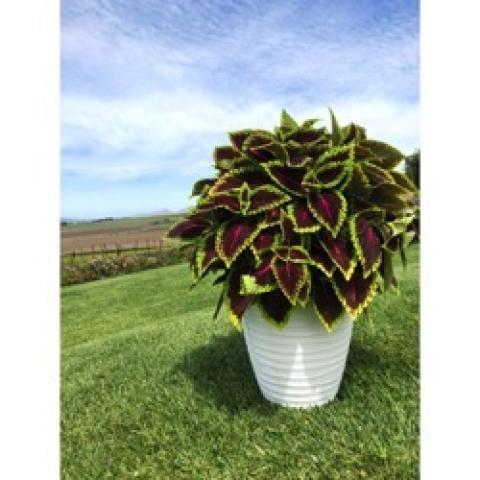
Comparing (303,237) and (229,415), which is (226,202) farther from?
(229,415)

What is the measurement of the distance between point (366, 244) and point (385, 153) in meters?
0.42

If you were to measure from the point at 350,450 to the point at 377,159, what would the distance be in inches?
37.7

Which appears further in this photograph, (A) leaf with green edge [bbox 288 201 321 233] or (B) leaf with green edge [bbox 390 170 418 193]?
(B) leaf with green edge [bbox 390 170 418 193]

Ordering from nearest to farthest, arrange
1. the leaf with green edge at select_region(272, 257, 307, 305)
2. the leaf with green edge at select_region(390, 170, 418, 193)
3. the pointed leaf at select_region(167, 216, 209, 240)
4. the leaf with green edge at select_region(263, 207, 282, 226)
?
the leaf with green edge at select_region(272, 257, 307, 305) → the leaf with green edge at select_region(263, 207, 282, 226) → the leaf with green edge at select_region(390, 170, 418, 193) → the pointed leaf at select_region(167, 216, 209, 240)

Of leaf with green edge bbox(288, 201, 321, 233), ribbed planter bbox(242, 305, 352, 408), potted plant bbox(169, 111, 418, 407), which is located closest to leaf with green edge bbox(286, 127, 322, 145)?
potted plant bbox(169, 111, 418, 407)

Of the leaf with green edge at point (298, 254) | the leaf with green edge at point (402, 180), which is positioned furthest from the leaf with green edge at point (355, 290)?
the leaf with green edge at point (402, 180)

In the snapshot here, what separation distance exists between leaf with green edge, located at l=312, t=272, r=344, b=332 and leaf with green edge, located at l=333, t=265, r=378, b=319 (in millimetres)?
60

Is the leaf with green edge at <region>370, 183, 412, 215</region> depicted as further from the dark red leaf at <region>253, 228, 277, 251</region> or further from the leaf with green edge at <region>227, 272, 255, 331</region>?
the leaf with green edge at <region>227, 272, 255, 331</region>

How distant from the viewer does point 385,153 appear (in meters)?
1.90

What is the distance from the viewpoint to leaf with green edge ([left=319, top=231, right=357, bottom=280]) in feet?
5.37

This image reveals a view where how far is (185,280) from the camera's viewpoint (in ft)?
29.0

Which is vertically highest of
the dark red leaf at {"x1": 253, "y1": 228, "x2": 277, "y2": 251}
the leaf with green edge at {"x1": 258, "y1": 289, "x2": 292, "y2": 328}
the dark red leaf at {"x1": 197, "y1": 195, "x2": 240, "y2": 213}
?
the dark red leaf at {"x1": 197, "y1": 195, "x2": 240, "y2": 213}
